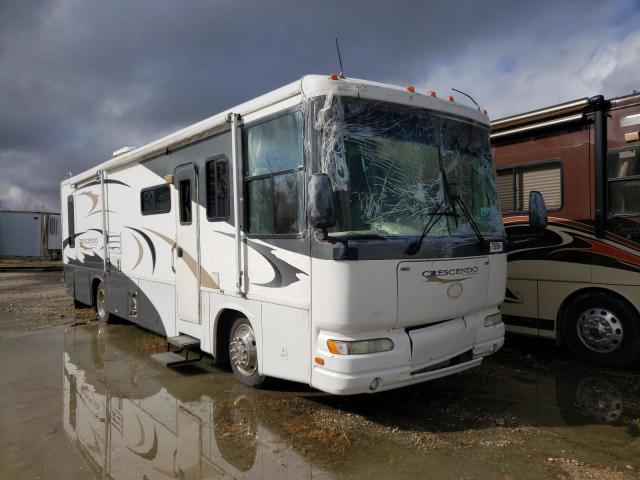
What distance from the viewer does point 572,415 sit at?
4.74 m

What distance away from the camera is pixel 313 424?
4.54 meters

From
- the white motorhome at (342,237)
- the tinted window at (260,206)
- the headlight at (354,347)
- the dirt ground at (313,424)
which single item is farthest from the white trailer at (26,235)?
the headlight at (354,347)

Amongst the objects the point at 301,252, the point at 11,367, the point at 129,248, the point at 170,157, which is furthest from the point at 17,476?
the point at 129,248

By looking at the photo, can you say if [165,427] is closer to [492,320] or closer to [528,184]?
[492,320]

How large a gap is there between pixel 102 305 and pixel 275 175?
631 centimetres

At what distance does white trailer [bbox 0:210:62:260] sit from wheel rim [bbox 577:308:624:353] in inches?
1217

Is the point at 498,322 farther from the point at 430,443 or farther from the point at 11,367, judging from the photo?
the point at 11,367

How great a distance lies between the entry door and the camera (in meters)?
6.11

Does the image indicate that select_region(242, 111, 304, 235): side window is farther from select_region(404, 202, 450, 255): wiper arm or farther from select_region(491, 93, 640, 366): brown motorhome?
select_region(491, 93, 640, 366): brown motorhome

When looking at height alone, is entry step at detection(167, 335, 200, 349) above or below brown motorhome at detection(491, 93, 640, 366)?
below

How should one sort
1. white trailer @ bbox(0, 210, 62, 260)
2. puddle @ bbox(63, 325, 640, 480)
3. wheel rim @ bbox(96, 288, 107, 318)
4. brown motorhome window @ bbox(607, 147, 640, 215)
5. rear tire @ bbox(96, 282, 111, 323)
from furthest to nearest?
white trailer @ bbox(0, 210, 62, 260)
wheel rim @ bbox(96, 288, 107, 318)
rear tire @ bbox(96, 282, 111, 323)
brown motorhome window @ bbox(607, 147, 640, 215)
puddle @ bbox(63, 325, 640, 480)

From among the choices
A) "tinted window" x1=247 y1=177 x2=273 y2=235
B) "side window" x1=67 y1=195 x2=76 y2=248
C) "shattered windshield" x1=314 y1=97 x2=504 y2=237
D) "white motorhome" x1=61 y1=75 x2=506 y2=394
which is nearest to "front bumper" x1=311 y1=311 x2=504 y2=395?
"white motorhome" x1=61 y1=75 x2=506 y2=394

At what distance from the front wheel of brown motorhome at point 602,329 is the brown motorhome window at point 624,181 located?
3.39 feet

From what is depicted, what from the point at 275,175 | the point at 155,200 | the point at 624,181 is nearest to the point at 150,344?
the point at 155,200
